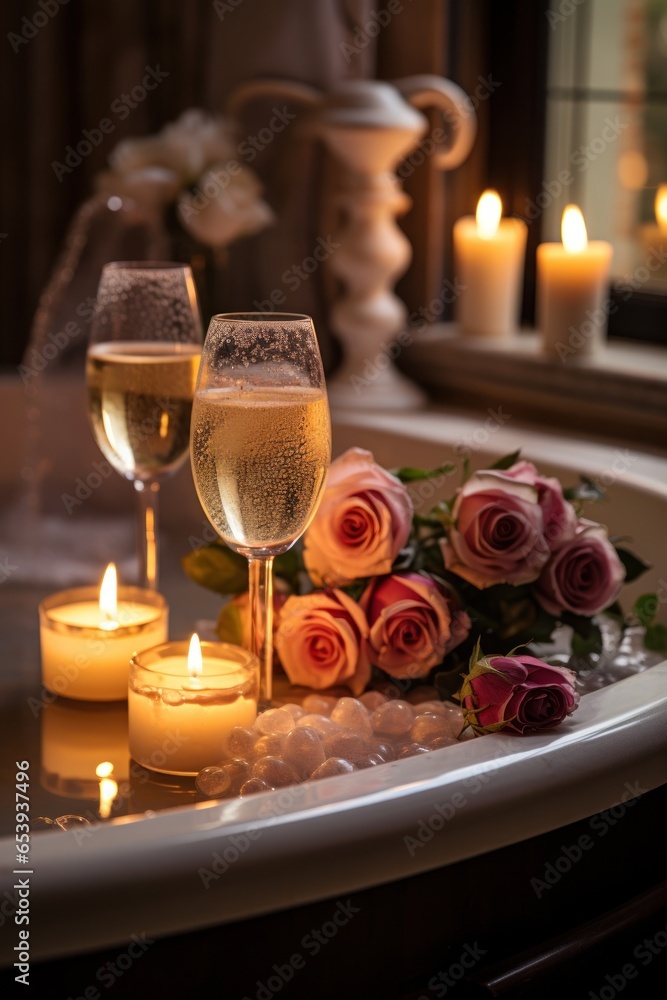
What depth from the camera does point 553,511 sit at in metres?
0.86

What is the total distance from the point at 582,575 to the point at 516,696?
225 millimetres

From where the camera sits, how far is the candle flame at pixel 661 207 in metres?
1.76

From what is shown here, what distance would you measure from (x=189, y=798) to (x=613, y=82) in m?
1.51

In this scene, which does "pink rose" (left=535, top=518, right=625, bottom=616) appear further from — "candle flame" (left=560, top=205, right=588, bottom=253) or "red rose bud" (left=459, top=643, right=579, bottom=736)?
"candle flame" (left=560, top=205, right=588, bottom=253)

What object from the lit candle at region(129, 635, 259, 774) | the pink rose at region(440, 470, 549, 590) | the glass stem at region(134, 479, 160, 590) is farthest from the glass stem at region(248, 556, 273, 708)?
the glass stem at region(134, 479, 160, 590)

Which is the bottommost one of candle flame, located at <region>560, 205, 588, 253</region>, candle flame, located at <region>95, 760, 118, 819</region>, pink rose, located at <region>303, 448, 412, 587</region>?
candle flame, located at <region>95, 760, 118, 819</region>

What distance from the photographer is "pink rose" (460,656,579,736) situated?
2.17 feet

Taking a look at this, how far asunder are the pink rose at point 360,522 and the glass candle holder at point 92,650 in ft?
0.49

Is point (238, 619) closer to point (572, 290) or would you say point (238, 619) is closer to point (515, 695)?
point (515, 695)

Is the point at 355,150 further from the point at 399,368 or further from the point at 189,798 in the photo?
the point at 189,798

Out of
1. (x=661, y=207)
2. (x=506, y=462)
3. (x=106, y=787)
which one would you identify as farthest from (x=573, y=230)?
(x=106, y=787)

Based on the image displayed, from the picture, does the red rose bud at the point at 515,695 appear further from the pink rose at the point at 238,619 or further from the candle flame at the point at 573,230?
the candle flame at the point at 573,230

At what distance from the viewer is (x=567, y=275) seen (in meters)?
1.53

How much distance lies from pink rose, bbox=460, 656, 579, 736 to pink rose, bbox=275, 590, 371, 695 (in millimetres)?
157
